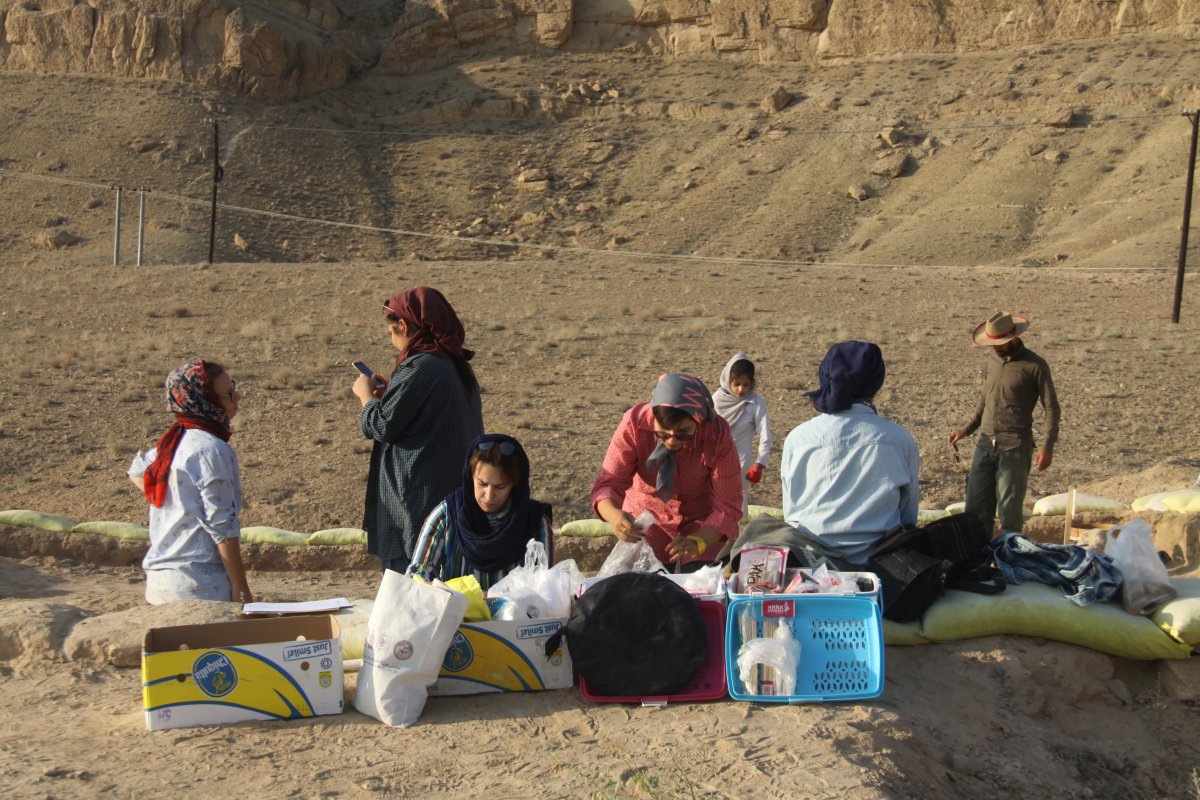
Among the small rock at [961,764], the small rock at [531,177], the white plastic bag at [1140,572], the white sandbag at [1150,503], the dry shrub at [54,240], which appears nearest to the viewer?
the small rock at [961,764]

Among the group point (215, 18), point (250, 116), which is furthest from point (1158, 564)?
point (215, 18)

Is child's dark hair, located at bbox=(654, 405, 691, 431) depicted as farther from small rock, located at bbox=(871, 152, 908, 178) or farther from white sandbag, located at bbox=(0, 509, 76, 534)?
small rock, located at bbox=(871, 152, 908, 178)

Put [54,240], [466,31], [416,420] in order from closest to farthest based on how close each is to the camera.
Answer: [416,420] → [54,240] → [466,31]

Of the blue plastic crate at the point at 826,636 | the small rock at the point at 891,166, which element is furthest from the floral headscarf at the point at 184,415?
the small rock at the point at 891,166

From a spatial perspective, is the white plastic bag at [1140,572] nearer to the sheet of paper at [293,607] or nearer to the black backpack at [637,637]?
the black backpack at [637,637]

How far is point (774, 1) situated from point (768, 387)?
142 ft

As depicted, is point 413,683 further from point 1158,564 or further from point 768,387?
point 768,387

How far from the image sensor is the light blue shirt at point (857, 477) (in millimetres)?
5004

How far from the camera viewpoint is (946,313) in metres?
20.2

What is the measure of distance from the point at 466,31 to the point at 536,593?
2162 inches

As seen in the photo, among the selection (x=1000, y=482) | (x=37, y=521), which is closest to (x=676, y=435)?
(x=1000, y=482)

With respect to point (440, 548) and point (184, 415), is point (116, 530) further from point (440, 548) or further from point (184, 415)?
point (440, 548)

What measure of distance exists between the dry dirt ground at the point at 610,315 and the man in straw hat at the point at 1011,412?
2.27 metres

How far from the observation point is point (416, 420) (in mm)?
5027
